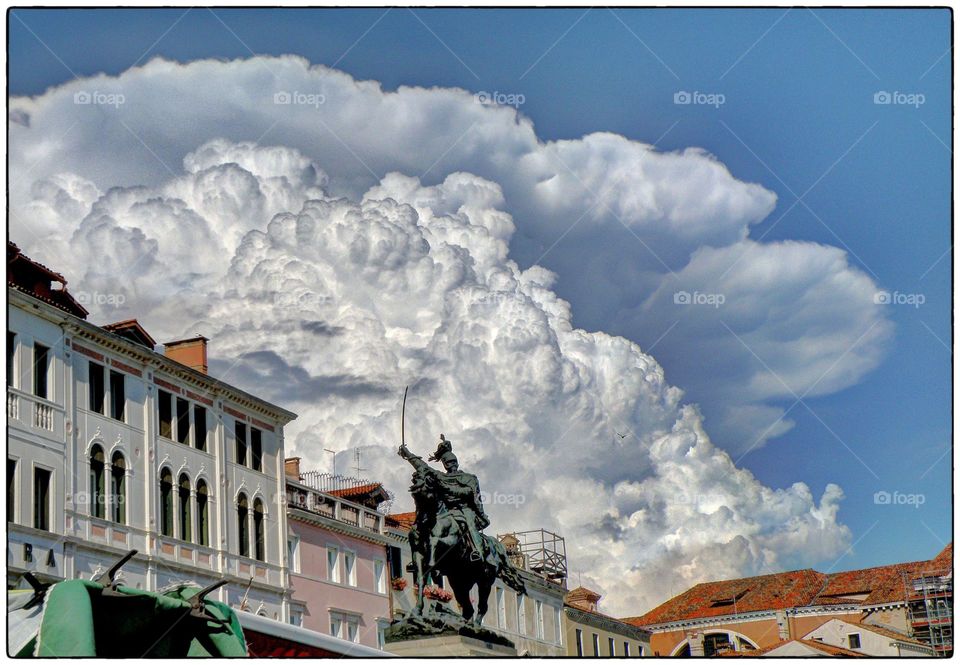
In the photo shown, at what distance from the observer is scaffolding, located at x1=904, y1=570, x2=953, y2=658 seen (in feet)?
193

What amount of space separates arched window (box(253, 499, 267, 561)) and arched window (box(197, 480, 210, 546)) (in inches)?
91.7

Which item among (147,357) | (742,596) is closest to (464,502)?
(147,357)

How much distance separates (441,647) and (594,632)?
144 feet

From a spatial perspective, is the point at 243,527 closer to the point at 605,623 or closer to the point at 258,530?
the point at 258,530

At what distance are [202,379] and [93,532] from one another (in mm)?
6757

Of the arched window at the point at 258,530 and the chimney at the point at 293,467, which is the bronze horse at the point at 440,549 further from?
the chimney at the point at 293,467

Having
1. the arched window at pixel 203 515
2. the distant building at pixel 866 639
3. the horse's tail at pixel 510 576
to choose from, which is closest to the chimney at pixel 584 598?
the distant building at pixel 866 639

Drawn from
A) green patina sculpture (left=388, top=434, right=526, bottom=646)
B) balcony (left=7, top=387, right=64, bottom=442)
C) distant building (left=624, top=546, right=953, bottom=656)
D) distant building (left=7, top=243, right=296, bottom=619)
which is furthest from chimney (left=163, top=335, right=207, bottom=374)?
distant building (left=624, top=546, right=953, bottom=656)

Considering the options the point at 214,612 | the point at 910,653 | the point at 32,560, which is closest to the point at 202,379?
the point at 32,560

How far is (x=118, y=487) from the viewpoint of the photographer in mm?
35000

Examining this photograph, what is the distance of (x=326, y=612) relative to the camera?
43375mm

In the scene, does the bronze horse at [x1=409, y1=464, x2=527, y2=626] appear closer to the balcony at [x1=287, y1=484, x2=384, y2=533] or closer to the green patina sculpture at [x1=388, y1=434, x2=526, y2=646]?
the green patina sculpture at [x1=388, y1=434, x2=526, y2=646]

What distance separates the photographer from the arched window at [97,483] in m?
33.9

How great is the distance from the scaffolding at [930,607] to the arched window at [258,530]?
28725 mm
